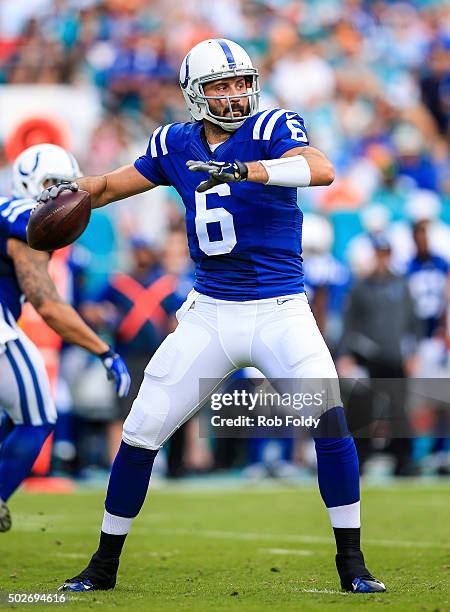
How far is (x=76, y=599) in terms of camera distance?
429 centimetres

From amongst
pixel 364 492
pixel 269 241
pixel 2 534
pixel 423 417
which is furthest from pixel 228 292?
pixel 423 417

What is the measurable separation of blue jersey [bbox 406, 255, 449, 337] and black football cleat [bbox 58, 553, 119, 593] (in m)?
6.10

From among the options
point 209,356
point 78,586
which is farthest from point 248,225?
point 78,586

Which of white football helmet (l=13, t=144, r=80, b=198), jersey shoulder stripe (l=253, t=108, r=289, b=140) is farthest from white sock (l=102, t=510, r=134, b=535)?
white football helmet (l=13, t=144, r=80, b=198)

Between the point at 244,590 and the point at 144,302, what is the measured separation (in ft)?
17.5

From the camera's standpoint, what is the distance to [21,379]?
5512 millimetres

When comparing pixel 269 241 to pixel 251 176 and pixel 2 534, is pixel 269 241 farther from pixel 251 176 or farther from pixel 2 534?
pixel 2 534

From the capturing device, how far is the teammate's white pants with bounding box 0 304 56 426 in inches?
217

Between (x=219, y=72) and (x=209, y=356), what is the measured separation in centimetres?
103

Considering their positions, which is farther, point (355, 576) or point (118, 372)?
point (118, 372)

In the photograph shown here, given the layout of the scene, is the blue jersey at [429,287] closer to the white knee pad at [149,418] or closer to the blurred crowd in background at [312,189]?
the blurred crowd in background at [312,189]

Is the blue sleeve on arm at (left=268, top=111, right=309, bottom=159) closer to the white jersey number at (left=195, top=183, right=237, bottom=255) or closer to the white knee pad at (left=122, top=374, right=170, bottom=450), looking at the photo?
the white jersey number at (left=195, top=183, right=237, bottom=255)

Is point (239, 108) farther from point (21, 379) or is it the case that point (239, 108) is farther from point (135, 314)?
point (135, 314)

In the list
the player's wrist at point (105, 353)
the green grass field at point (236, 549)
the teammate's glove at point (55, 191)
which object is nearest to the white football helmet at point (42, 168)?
the player's wrist at point (105, 353)
